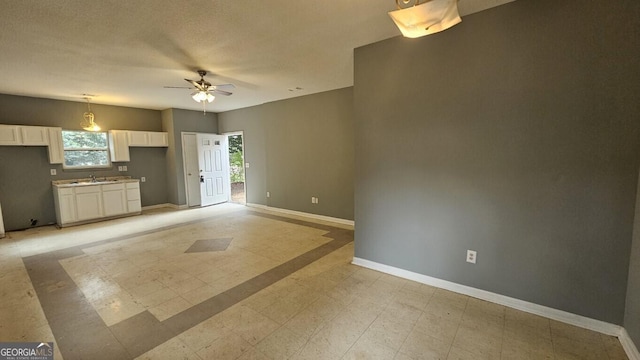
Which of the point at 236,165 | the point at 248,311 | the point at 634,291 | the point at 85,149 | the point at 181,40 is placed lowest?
the point at 248,311

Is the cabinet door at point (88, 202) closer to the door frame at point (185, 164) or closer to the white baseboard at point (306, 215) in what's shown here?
the door frame at point (185, 164)

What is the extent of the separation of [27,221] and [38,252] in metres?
2.03

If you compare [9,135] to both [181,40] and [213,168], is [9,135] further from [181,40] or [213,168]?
[181,40]

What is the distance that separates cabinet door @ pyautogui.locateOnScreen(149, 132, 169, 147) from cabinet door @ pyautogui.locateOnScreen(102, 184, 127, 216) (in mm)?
1338

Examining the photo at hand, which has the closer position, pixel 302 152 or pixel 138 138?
pixel 302 152

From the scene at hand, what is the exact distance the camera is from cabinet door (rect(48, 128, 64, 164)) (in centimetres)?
511

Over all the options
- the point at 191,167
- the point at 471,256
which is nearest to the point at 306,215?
the point at 191,167

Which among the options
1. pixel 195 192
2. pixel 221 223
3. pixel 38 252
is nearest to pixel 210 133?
pixel 195 192

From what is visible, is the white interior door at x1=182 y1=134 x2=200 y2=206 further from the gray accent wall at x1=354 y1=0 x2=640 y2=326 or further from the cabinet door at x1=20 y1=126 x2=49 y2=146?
the gray accent wall at x1=354 y1=0 x2=640 y2=326

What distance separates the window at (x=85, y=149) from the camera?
219 inches

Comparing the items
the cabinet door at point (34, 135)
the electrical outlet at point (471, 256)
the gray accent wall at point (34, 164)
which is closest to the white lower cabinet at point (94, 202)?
the gray accent wall at point (34, 164)

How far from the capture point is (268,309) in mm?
2416

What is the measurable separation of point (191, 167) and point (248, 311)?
551cm

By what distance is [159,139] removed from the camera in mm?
6680
